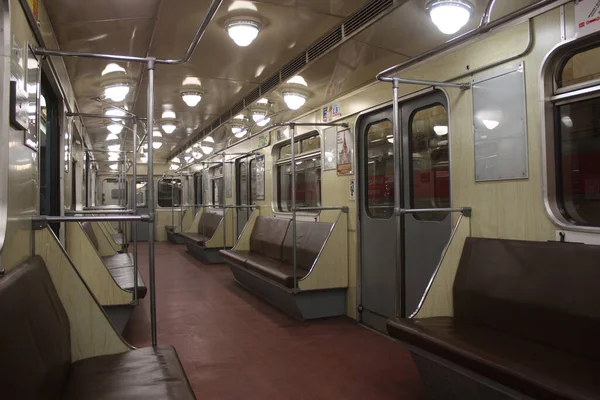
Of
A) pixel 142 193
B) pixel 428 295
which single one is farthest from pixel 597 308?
pixel 142 193

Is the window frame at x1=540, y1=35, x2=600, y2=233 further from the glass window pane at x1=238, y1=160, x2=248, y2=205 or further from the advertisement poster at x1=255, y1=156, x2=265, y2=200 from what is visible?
the glass window pane at x1=238, y1=160, x2=248, y2=205

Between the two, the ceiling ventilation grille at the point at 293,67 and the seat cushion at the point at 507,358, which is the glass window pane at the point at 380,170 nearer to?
the ceiling ventilation grille at the point at 293,67

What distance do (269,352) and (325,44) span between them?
104 inches

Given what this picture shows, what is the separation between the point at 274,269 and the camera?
16.8 feet

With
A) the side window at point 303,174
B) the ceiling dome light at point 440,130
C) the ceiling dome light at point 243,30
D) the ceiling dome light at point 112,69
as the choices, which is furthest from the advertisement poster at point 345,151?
the ceiling dome light at point 112,69

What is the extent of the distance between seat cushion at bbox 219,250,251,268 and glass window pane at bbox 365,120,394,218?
210 centimetres

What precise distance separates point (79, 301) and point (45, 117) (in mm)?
2287

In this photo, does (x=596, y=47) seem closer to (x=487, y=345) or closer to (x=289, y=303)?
(x=487, y=345)

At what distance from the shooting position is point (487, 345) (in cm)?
231

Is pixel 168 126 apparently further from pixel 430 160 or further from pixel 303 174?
pixel 430 160

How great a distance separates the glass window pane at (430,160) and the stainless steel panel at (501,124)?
444 millimetres

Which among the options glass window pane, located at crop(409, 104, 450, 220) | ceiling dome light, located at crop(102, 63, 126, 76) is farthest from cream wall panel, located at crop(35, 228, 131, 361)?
ceiling dome light, located at crop(102, 63, 126, 76)

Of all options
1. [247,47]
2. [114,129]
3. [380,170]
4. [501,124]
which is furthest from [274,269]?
[114,129]

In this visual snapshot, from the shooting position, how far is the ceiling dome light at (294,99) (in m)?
5.05
